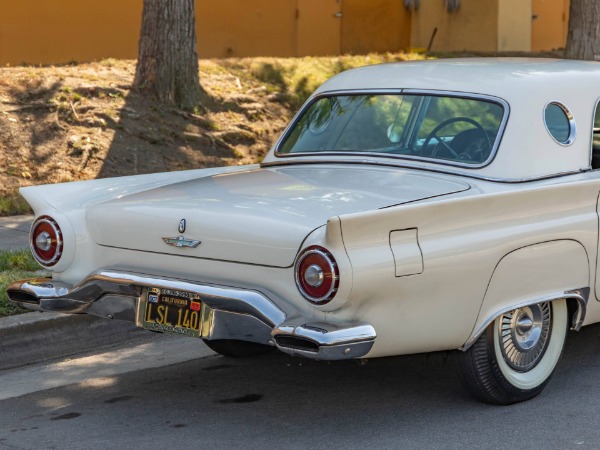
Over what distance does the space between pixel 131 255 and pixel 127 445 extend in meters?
0.93

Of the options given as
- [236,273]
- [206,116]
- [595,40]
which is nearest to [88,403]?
[236,273]

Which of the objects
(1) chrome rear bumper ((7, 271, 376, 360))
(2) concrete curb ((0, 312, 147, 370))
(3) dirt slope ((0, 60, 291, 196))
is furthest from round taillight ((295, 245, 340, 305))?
(3) dirt slope ((0, 60, 291, 196))

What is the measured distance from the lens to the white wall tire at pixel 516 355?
5.27 m

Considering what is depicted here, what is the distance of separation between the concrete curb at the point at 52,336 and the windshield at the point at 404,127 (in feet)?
5.07

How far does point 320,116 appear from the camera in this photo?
659 cm

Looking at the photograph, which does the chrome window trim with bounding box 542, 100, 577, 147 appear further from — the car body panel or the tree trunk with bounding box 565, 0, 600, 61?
the tree trunk with bounding box 565, 0, 600, 61

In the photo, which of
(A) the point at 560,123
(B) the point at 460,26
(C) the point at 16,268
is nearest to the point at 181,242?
(A) the point at 560,123

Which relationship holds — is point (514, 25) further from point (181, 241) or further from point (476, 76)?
point (181, 241)

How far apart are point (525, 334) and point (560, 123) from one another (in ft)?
4.05

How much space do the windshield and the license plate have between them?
4.98 ft

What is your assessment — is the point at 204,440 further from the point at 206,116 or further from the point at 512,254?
the point at 206,116

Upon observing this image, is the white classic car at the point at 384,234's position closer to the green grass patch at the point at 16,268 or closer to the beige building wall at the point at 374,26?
the green grass patch at the point at 16,268

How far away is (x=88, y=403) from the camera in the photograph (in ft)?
18.6

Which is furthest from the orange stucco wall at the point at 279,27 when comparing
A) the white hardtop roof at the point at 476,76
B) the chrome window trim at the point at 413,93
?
the white hardtop roof at the point at 476,76
